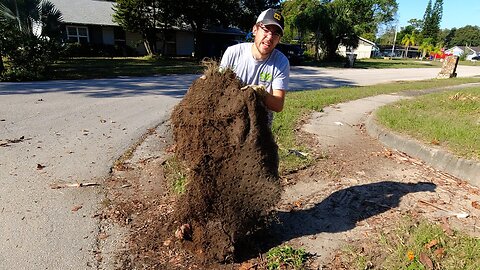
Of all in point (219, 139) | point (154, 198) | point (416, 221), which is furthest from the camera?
point (154, 198)

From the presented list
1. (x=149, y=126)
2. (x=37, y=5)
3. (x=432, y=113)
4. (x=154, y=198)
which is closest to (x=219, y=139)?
(x=154, y=198)

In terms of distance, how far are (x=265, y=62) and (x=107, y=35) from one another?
28530 millimetres

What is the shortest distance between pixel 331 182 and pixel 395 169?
1157mm

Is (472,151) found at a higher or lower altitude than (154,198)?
higher

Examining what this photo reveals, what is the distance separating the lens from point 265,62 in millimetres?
2791

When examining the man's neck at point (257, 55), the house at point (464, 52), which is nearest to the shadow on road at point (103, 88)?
the man's neck at point (257, 55)

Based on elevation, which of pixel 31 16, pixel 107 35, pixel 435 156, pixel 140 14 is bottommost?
pixel 435 156

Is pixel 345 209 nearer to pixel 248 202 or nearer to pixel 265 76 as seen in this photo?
pixel 248 202

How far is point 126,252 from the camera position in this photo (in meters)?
2.81

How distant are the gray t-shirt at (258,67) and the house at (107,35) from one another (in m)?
25.3

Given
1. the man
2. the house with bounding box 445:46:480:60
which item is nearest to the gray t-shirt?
the man

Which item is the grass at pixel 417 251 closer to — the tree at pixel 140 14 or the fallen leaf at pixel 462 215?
the fallen leaf at pixel 462 215

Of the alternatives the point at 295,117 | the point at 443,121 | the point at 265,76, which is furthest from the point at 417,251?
the point at 295,117

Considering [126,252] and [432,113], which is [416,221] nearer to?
[126,252]
